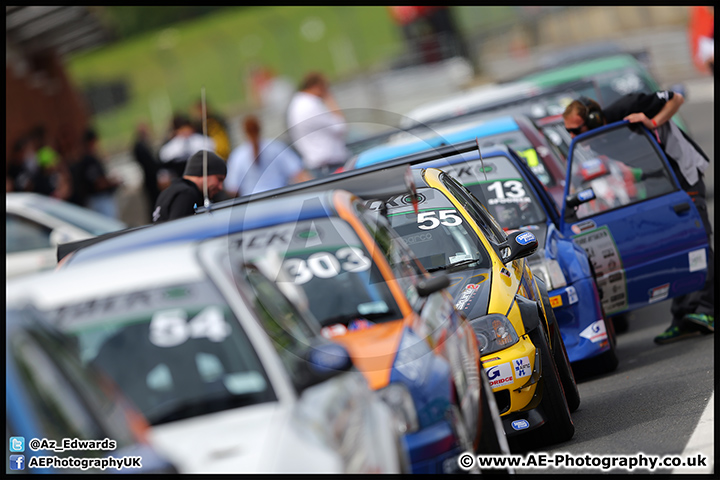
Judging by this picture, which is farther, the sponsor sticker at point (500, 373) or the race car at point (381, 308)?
the sponsor sticker at point (500, 373)

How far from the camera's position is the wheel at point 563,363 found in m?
7.25

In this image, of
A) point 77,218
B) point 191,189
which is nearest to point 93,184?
point 77,218

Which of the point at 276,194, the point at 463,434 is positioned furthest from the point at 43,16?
the point at 463,434

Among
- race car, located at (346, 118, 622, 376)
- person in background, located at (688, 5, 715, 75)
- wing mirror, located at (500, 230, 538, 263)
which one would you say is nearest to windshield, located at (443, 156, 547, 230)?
race car, located at (346, 118, 622, 376)

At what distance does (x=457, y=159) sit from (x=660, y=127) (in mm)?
2146

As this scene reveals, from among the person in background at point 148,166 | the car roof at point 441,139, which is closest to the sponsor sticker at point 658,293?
the car roof at point 441,139

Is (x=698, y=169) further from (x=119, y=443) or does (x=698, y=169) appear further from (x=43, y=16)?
(x=43, y=16)

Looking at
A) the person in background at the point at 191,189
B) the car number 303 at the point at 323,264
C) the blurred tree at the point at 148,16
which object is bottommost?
the car number 303 at the point at 323,264

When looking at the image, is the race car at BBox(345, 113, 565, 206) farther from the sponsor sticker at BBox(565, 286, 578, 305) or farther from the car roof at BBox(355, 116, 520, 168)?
the sponsor sticker at BBox(565, 286, 578, 305)

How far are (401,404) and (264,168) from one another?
→ 33.0ft

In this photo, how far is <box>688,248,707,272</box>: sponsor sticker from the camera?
363 inches

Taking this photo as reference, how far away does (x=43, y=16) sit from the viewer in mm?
23109

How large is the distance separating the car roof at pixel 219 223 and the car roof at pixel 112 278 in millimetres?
416

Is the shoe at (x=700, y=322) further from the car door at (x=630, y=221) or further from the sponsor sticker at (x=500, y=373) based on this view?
the sponsor sticker at (x=500, y=373)
